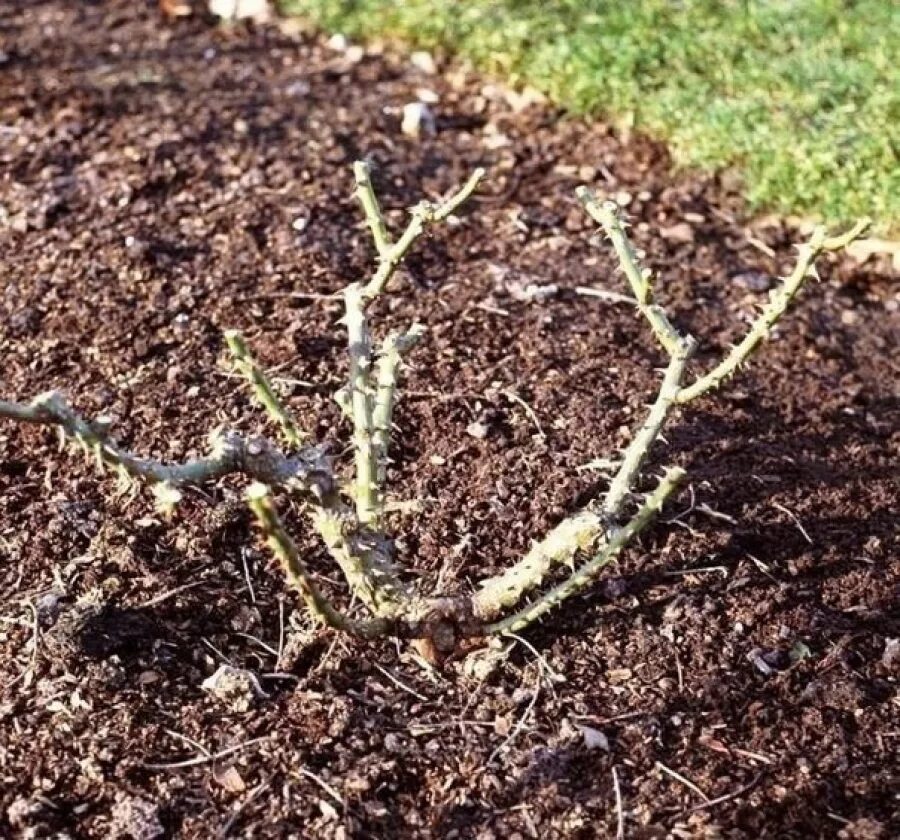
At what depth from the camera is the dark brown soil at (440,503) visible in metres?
2.21

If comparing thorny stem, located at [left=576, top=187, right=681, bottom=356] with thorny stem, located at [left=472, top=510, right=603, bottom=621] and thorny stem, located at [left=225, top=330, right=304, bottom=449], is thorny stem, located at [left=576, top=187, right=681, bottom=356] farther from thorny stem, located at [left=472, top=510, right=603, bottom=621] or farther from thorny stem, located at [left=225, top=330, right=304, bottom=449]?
thorny stem, located at [left=225, top=330, right=304, bottom=449]

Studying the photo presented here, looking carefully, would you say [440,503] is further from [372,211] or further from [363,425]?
[372,211]

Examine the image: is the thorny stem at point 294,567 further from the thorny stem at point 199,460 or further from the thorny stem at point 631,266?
the thorny stem at point 631,266

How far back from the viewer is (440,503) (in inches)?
106

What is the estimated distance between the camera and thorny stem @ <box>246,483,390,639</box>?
5.96 feet

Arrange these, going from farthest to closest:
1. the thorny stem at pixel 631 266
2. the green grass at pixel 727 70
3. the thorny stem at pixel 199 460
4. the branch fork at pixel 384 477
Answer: the green grass at pixel 727 70
the thorny stem at pixel 631 266
the branch fork at pixel 384 477
the thorny stem at pixel 199 460

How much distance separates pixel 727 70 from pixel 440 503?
7.61 feet

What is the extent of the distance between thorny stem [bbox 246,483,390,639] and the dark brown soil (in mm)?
107

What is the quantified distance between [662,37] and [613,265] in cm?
128

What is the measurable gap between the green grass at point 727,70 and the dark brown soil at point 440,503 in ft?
0.49

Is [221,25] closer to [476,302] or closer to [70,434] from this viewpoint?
[476,302]

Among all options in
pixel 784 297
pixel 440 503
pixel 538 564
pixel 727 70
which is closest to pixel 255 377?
pixel 538 564

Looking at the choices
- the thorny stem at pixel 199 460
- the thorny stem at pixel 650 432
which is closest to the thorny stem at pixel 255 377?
the thorny stem at pixel 199 460

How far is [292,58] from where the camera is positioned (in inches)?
186
